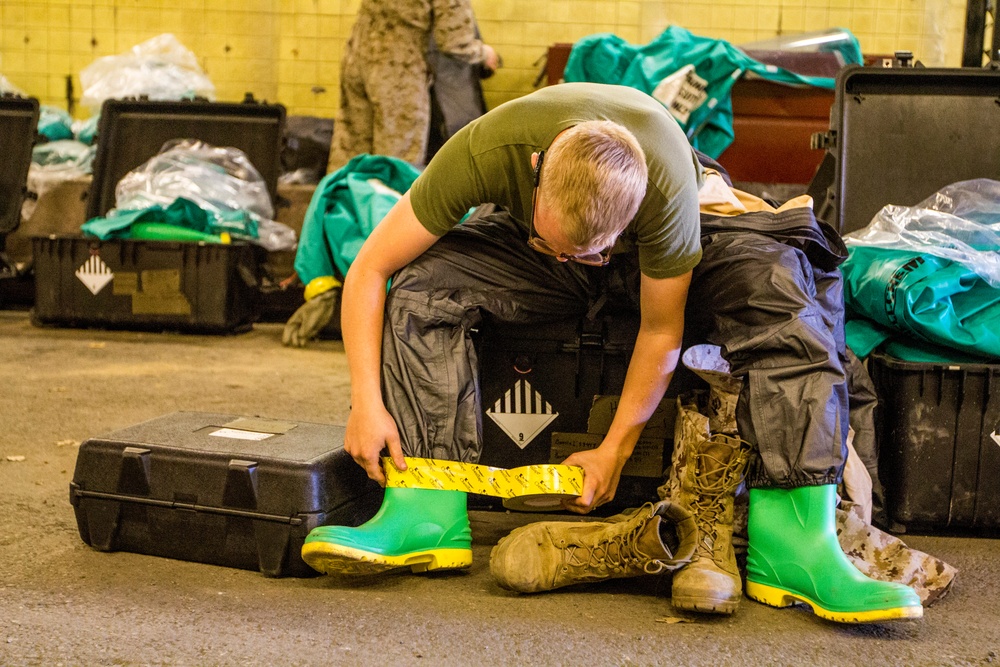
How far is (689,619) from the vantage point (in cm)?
135

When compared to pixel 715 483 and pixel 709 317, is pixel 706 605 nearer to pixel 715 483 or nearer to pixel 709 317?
pixel 715 483

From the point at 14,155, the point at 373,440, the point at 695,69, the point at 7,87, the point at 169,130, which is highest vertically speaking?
the point at 695,69

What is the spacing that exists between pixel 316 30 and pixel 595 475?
176 inches

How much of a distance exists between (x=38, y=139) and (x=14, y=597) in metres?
3.59

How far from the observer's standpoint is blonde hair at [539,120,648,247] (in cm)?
120

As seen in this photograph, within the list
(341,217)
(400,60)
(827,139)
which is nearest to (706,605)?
(827,139)

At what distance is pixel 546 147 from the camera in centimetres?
135

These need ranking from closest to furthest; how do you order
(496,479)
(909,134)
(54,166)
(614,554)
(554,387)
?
1. (614,554)
2. (496,479)
3. (554,387)
4. (909,134)
5. (54,166)

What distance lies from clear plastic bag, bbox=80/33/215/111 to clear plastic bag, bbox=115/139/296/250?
633mm

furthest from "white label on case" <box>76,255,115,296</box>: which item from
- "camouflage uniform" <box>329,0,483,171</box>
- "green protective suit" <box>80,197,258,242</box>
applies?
"camouflage uniform" <box>329,0,483,171</box>

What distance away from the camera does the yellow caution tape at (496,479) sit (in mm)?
1489

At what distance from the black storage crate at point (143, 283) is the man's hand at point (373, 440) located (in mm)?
2481

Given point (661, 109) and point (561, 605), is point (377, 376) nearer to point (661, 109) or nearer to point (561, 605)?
point (561, 605)

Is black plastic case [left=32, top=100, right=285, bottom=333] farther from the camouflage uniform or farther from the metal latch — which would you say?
the metal latch
